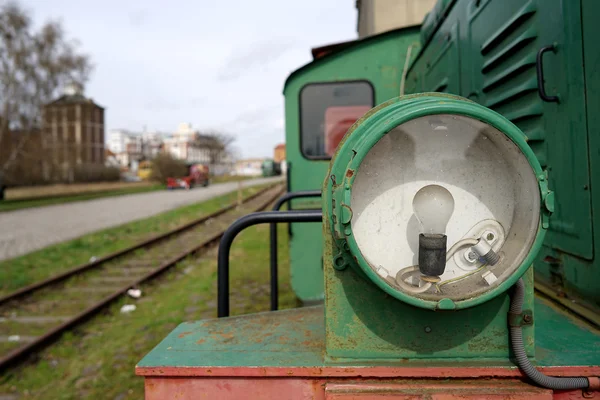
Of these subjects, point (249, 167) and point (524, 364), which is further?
point (249, 167)

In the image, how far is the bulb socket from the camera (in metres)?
1.05

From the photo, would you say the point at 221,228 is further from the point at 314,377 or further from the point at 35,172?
the point at 35,172

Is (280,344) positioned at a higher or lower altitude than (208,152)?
lower

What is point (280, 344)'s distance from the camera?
4.50 ft

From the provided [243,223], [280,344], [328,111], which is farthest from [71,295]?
[280,344]

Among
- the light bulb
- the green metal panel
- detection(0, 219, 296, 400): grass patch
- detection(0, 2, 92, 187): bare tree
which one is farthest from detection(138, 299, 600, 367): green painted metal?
detection(0, 2, 92, 187): bare tree

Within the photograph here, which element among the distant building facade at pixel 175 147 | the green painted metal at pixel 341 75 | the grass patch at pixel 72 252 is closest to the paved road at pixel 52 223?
the grass patch at pixel 72 252

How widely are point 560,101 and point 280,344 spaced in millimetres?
1336

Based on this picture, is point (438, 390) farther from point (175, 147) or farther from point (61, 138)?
point (175, 147)

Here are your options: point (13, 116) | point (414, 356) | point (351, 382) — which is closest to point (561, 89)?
point (414, 356)

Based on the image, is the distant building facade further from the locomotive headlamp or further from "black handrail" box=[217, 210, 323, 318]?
the locomotive headlamp

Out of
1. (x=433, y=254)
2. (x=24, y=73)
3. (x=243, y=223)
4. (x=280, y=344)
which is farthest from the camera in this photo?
(x=24, y=73)

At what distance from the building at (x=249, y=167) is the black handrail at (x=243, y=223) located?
270ft

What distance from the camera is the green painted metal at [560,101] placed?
145 centimetres
